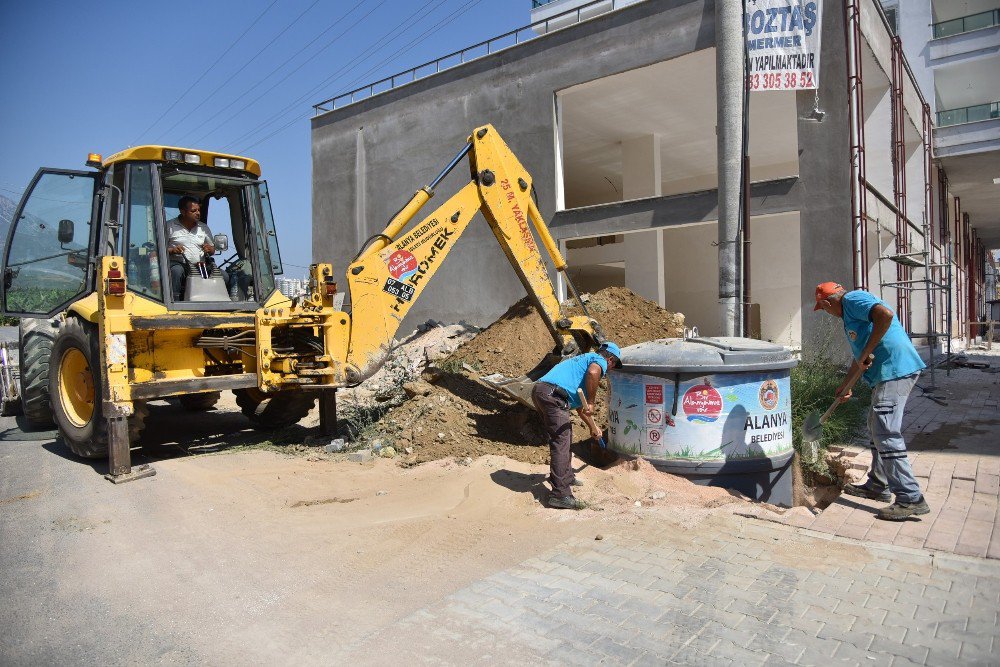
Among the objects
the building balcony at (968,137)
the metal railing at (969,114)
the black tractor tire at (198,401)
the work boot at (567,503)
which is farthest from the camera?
the metal railing at (969,114)

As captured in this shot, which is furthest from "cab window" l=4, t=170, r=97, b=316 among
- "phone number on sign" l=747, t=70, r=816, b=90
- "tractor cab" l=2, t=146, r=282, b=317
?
"phone number on sign" l=747, t=70, r=816, b=90

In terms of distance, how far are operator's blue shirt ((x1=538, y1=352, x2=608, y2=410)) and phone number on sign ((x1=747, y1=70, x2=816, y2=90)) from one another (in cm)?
679

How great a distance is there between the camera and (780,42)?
32.6ft

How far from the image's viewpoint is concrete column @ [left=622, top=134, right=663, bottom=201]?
17703mm

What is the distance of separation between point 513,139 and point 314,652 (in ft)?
44.7

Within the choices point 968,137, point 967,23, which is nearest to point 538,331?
point 968,137

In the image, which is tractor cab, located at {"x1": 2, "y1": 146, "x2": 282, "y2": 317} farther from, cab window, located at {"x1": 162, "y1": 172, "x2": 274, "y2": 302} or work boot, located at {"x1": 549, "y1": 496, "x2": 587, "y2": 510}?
work boot, located at {"x1": 549, "y1": 496, "x2": 587, "y2": 510}

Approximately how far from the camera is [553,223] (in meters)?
14.6

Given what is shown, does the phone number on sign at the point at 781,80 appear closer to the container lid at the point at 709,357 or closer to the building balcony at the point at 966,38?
the container lid at the point at 709,357

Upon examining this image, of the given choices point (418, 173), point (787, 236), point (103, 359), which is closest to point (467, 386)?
point (103, 359)

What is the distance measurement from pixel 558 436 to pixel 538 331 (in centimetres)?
392

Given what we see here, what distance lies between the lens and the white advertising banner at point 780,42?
32.2 feet

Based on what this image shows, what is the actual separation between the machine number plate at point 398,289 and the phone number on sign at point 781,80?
668 cm

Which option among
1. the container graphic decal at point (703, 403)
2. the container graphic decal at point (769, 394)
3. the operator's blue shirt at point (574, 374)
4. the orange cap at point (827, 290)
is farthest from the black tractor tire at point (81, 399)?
the orange cap at point (827, 290)
